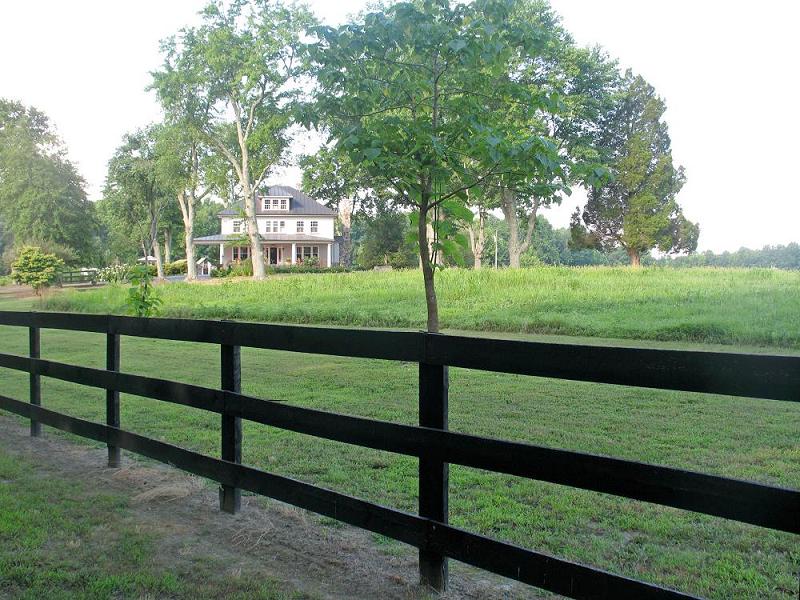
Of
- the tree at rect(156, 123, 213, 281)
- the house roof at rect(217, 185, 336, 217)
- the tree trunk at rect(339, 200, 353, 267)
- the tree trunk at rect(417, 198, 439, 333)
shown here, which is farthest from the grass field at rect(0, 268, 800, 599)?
the house roof at rect(217, 185, 336, 217)

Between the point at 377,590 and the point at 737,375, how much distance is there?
1.97m

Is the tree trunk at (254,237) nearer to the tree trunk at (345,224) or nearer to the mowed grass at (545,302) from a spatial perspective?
the mowed grass at (545,302)

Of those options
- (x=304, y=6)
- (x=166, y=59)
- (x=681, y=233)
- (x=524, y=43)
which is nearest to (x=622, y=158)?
(x=681, y=233)

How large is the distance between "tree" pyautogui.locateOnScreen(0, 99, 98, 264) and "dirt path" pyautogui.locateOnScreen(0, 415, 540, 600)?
60574 mm

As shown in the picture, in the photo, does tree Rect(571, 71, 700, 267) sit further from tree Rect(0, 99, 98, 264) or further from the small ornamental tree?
tree Rect(0, 99, 98, 264)

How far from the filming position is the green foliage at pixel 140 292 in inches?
377

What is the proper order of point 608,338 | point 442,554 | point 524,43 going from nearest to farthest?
point 442,554, point 524,43, point 608,338

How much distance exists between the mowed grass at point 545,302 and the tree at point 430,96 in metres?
7.81

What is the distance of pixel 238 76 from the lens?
147ft

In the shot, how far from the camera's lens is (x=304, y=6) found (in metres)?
44.3

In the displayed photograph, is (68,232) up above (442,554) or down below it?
above

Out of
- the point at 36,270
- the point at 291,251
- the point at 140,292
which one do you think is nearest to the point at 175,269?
the point at 291,251

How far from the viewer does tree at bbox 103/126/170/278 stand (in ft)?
217

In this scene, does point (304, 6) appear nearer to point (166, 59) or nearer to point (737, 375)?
point (166, 59)
